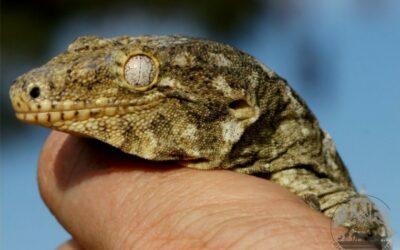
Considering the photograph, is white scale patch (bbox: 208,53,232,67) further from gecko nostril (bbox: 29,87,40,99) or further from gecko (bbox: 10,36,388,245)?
gecko nostril (bbox: 29,87,40,99)

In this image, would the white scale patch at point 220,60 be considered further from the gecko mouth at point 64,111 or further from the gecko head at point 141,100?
the gecko mouth at point 64,111

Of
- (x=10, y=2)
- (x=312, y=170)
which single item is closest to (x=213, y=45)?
(x=312, y=170)

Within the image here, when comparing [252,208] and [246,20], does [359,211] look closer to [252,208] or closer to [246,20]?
[252,208]

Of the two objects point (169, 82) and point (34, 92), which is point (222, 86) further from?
point (34, 92)

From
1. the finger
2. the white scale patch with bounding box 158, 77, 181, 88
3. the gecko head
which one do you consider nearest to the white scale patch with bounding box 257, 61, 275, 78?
the gecko head

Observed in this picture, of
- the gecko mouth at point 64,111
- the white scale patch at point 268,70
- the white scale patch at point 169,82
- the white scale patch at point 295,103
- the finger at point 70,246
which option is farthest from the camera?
the finger at point 70,246

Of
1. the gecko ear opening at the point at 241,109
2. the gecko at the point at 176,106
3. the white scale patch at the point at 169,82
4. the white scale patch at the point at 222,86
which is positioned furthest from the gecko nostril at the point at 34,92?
the gecko ear opening at the point at 241,109

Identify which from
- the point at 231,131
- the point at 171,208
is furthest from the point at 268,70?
the point at 171,208
